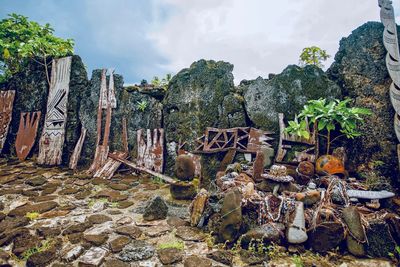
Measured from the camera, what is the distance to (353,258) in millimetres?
2811

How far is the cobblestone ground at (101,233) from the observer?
9.02 feet

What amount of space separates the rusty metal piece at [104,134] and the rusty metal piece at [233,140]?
9.48 ft

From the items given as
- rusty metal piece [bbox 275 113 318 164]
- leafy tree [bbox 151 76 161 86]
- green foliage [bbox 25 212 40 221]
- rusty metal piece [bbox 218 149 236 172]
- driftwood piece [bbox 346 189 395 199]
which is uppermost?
leafy tree [bbox 151 76 161 86]

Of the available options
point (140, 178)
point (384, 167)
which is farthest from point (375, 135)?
point (140, 178)

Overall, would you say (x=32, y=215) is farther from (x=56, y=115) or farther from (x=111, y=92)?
(x=56, y=115)

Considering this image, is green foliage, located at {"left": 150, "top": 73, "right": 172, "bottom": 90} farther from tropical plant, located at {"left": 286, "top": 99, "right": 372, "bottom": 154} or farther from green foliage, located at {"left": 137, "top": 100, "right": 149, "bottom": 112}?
tropical plant, located at {"left": 286, "top": 99, "right": 372, "bottom": 154}

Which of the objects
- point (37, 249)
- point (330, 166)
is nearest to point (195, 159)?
point (330, 166)

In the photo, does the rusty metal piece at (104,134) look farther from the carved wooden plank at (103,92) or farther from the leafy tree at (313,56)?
the leafy tree at (313,56)

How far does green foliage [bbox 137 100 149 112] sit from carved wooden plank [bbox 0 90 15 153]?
4744mm

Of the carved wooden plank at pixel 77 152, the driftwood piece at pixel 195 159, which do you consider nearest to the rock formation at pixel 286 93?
the driftwood piece at pixel 195 159

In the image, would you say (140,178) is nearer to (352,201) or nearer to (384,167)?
(352,201)

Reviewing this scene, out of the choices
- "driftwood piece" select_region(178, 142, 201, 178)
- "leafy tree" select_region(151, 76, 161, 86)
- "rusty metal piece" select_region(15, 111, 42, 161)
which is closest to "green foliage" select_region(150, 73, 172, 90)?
"leafy tree" select_region(151, 76, 161, 86)

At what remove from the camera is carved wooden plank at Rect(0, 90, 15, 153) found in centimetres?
760

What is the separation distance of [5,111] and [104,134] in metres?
3.97
